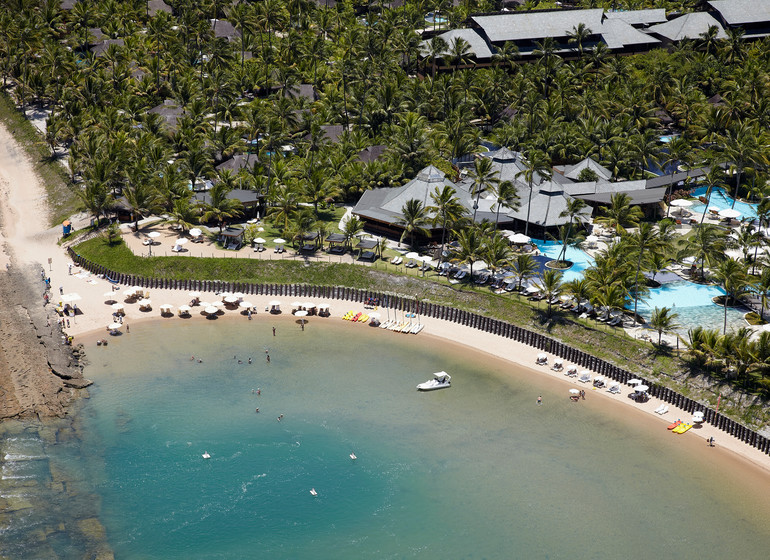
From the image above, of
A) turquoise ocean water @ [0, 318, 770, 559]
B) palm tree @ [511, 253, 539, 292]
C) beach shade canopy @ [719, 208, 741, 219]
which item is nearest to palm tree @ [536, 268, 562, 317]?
palm tree @ [511, 253, 539, 292]

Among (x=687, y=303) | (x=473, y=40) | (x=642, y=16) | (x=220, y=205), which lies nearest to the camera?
(x=687, y=303)

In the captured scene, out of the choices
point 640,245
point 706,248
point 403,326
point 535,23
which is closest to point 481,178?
point 403,326

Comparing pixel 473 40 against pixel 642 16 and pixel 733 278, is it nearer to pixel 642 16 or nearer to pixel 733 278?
pixel 642 16

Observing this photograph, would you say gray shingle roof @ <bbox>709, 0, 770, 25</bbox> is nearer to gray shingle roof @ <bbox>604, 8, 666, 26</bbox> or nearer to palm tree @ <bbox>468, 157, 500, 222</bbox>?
gray shingle roof @ <bbox>604, 8, 666, 26</bbox>

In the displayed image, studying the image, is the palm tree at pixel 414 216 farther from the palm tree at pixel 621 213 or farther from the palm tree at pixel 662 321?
the palm tree at pixel 662 321

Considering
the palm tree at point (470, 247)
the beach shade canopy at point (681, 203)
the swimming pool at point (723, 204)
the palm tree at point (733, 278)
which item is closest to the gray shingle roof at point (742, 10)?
the swimming pool at point (723, 204)

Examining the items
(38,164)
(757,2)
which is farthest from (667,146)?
(38,164)
